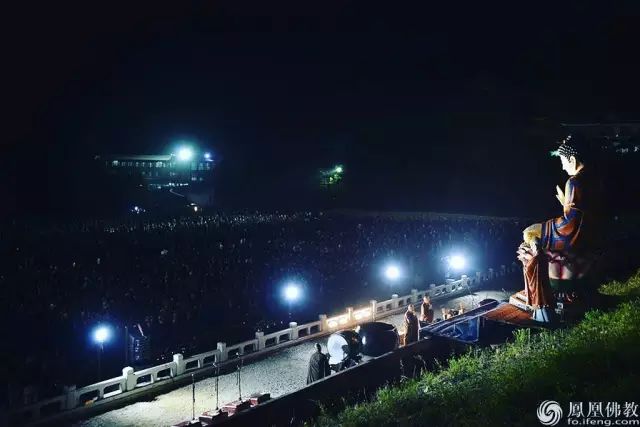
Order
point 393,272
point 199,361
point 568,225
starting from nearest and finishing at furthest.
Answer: point 568,225, point 199,361, point 393,272

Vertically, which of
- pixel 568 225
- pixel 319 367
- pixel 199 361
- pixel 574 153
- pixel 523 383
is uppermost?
pixel 574 153

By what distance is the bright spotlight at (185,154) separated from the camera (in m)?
77.7

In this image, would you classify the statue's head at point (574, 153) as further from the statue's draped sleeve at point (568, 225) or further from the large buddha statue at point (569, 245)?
the statue's draped sleeve at point (568, 225)

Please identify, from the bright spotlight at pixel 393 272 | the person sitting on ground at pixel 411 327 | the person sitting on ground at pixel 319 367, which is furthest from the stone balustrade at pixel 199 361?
the person sitting on ground at pixel 319 367

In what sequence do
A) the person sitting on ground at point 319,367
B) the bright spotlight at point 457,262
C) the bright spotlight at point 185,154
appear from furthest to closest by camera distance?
the bright spotlight at point 185,154 < the bright spotlight at point 457,262 < the person sitting on ground at point 319,367

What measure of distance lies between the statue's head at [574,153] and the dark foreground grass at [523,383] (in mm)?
2931

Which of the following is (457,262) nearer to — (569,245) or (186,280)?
(569,245)

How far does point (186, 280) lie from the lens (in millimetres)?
17625

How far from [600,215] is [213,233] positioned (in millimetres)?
23064

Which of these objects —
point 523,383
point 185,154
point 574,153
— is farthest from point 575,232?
point 185,154

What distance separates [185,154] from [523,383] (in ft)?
253

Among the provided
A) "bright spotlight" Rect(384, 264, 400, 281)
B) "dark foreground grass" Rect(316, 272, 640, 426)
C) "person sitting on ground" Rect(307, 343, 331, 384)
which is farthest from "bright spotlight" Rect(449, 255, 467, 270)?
"person sitting on ground" Rect(307, 343, 331, 384)

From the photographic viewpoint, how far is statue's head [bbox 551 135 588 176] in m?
9.77

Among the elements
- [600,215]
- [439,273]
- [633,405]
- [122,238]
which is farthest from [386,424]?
[122,238]
